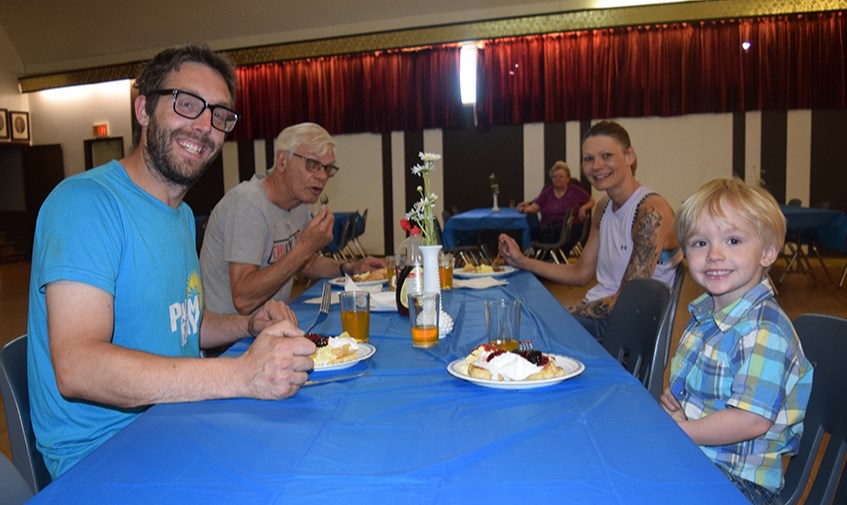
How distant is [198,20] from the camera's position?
11500 millimetres

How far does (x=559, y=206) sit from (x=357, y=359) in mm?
7576

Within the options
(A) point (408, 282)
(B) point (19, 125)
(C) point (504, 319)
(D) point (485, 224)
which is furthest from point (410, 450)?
(B) point (19, 125)

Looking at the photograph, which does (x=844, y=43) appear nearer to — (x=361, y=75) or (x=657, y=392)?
(x=361, y=75)

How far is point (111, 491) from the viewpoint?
94cm

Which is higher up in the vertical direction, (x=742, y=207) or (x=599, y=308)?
(x=742, y=207)

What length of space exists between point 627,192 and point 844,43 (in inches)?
336

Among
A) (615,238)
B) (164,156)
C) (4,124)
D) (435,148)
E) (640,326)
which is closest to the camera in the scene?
(164,156)

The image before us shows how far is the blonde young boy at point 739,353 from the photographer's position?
1377 millimetres

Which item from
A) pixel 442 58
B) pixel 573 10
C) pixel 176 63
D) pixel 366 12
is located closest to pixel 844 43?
pixel 573 10

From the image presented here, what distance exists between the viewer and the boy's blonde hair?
60.7 inches

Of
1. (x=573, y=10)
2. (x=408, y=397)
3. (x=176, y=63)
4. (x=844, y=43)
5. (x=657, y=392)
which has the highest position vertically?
(x=573, y=10)

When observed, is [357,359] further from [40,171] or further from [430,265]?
[40,171]

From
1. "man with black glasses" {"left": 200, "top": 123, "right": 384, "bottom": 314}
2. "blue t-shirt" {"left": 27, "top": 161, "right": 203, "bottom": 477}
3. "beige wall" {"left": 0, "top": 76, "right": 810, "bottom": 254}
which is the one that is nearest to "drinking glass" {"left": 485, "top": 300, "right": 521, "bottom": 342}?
"blue t-shirt" {"left": 27, "top": 161, "right": 203, "bottom": 477}

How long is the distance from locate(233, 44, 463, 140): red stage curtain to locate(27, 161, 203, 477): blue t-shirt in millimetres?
9672
